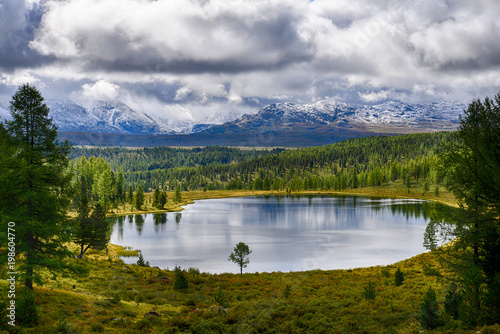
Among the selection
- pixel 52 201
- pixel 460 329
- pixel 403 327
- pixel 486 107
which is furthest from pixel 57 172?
pixel 486 107

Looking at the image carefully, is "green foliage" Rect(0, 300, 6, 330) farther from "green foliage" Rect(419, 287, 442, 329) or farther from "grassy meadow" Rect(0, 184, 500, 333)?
"green foliage" Rect(419, 287, 442, 329)

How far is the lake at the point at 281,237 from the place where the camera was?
5541cm

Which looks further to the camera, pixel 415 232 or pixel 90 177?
pixel 90 177

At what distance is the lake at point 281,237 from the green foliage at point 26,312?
35220 mm

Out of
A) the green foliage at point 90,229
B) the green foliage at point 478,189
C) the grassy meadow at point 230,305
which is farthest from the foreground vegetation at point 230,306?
the green foliage at point 90,229

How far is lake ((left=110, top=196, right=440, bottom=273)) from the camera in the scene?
182ft

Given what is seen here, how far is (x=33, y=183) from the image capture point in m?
21.8

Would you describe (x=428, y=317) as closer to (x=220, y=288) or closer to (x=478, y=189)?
(x=478, y=189)

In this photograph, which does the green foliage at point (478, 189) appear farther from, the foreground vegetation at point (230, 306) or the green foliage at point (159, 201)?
the green foliage at point (159, 201)

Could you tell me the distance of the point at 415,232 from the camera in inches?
3105

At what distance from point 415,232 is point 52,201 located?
77556 millimetres

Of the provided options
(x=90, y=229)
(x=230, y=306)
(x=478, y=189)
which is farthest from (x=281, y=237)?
(x=478, y=189)

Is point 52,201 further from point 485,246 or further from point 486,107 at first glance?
point 486,107

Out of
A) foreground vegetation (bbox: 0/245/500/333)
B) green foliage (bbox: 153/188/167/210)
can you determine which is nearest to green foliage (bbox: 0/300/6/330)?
foreground vegetation (bbox: 0/245/500/333)
